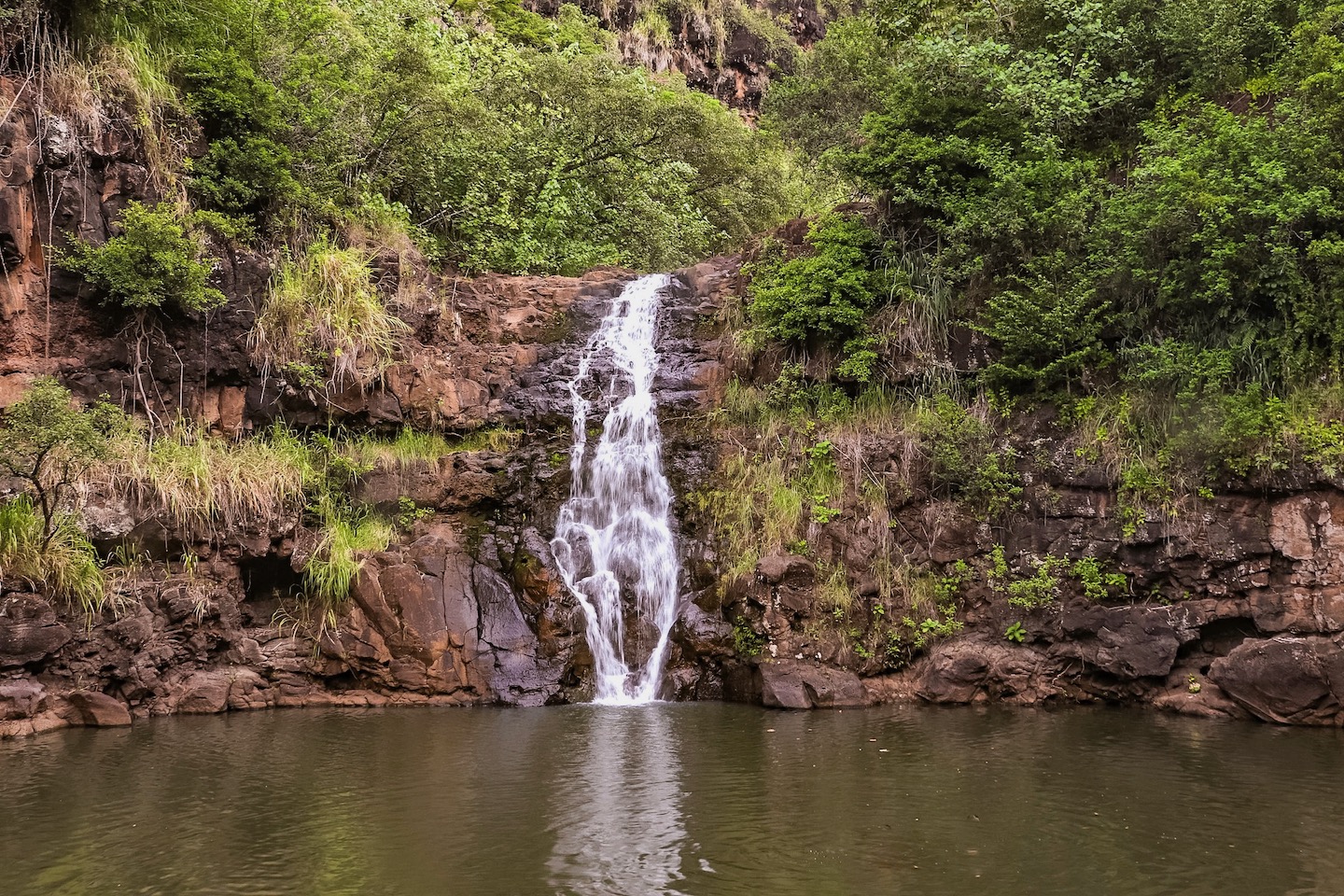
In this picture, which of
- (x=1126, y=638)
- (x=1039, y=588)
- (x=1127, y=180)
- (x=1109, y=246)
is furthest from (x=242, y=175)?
(x=1126, y=638)

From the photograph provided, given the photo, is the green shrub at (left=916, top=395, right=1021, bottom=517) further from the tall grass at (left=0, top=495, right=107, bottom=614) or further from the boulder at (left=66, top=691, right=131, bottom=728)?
the tall grass at (left=0, top=495, right=107, bottom=614)

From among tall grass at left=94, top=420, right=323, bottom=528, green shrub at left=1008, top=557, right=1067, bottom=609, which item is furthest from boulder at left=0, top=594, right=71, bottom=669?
green shrub at left=1008, top=557, right=1067, bottom=609

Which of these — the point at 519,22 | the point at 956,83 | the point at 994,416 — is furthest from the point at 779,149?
the point at 994,416

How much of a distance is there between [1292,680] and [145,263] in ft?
49.8

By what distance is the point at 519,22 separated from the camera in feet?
105

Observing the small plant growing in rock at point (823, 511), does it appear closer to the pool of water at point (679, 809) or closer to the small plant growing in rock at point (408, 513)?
the pool of water at point (679, 809)

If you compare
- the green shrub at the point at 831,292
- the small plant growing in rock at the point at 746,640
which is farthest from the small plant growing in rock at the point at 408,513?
the green shrub at the point at 831,292

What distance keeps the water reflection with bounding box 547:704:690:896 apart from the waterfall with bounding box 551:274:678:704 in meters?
2.54

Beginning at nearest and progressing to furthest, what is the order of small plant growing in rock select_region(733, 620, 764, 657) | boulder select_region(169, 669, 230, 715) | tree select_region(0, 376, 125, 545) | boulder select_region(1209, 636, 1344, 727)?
boulder select_region(1209, 636, 1344, 727) < tree select_region(0, 376, 125, 545) < boulder select_region(169, 669, 230, 715) < small plant growing in rock select_region(733, 620, 764, 657)

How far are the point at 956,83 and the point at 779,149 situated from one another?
15852 mm

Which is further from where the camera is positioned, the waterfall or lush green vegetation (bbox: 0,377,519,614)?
the waterfall

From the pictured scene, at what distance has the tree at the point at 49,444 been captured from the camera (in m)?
11.0

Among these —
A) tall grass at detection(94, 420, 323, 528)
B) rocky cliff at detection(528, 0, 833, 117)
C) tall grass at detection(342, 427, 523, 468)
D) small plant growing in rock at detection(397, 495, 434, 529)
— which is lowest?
small plant growing in rock at detection(397, 495, 434, 529)

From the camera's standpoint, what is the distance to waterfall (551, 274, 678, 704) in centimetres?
1319
